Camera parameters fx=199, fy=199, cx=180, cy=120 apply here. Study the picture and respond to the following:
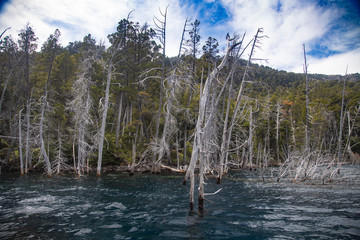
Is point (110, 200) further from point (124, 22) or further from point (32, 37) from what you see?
point (124, 22)

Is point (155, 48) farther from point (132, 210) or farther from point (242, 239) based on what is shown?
point (242, 239)

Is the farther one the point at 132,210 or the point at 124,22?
the point at 124,22

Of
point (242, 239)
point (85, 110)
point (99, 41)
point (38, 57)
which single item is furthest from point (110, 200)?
point (38, 57)

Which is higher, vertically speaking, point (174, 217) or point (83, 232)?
point (83, 232)

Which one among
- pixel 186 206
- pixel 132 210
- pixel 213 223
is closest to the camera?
pixel 213 223

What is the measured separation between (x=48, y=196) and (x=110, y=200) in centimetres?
327

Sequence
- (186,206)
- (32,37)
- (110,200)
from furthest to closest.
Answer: (32,37), (110,200), (186,206)

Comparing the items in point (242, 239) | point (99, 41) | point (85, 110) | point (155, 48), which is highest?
point (155, 48)

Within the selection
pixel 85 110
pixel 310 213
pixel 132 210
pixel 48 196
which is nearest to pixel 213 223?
pixel 132 210

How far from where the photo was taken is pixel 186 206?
818 cm

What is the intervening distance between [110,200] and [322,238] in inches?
320

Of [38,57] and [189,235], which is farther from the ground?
[38,57]

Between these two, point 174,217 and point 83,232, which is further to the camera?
point 174,217

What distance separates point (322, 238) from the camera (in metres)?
4.93
